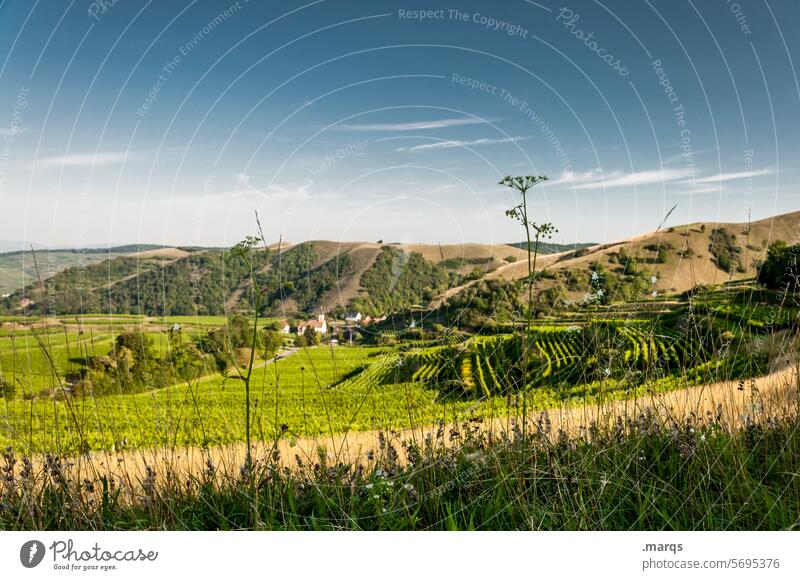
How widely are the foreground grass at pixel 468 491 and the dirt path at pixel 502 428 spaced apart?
0.29 ft

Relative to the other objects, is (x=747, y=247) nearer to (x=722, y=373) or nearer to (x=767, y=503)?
(x=722, y=373)

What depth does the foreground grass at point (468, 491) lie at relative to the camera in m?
3.25

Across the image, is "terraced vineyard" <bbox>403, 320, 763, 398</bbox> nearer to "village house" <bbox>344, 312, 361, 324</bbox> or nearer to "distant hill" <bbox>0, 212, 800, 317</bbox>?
"distant hill" <bbox>0, 212, 800, 317</bbox>

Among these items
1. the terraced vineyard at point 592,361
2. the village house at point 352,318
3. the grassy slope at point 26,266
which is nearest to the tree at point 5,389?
the grassy slope at point 26,266

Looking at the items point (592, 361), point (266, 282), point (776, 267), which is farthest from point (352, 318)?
point (776, 267)

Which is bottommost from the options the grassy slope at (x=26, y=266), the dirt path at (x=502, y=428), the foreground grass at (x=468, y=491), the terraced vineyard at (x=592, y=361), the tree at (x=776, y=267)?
the foreground grass at (x=468, y=491)

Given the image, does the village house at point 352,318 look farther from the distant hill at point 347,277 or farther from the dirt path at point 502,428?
the dirt path at point 502,428

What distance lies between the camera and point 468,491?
11.5ft

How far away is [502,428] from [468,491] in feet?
1.99

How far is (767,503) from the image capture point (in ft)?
10.5

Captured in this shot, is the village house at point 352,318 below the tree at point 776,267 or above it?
below
